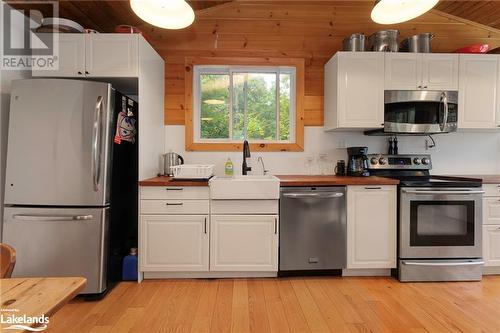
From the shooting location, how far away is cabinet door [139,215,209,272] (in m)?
2.54

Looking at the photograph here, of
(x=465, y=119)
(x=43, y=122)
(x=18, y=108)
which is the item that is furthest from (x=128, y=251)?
(x=465, y=119)

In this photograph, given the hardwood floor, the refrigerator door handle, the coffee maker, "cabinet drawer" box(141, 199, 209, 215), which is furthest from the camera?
the coffee maker

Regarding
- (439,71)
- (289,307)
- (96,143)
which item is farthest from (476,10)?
(96,143)

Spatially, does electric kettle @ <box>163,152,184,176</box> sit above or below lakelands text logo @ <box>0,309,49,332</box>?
above

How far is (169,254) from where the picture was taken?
255cm

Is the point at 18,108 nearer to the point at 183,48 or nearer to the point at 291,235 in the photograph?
the point at 183,48

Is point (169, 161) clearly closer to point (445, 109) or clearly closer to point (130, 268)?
point (130, 268)

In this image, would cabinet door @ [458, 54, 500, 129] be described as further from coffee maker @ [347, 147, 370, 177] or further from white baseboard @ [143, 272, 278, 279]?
white baseboard @ [143, 272, 278, 279]

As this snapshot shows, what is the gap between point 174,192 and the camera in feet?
8.36

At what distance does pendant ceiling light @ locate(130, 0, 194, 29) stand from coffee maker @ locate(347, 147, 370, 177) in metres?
2.09

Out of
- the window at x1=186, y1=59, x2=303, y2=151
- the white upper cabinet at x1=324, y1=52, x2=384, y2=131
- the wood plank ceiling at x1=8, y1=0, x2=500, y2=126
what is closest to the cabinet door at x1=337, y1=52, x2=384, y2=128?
the white upper cabinet at x1=324, y1=52, x2=384, y2=131

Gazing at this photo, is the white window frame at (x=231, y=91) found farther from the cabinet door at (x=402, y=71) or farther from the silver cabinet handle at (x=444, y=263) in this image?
the silver cabinet handle at (x=444, y=263)

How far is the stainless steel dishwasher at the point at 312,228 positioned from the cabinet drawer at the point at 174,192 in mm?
735

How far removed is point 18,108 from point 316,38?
2.99 metres
